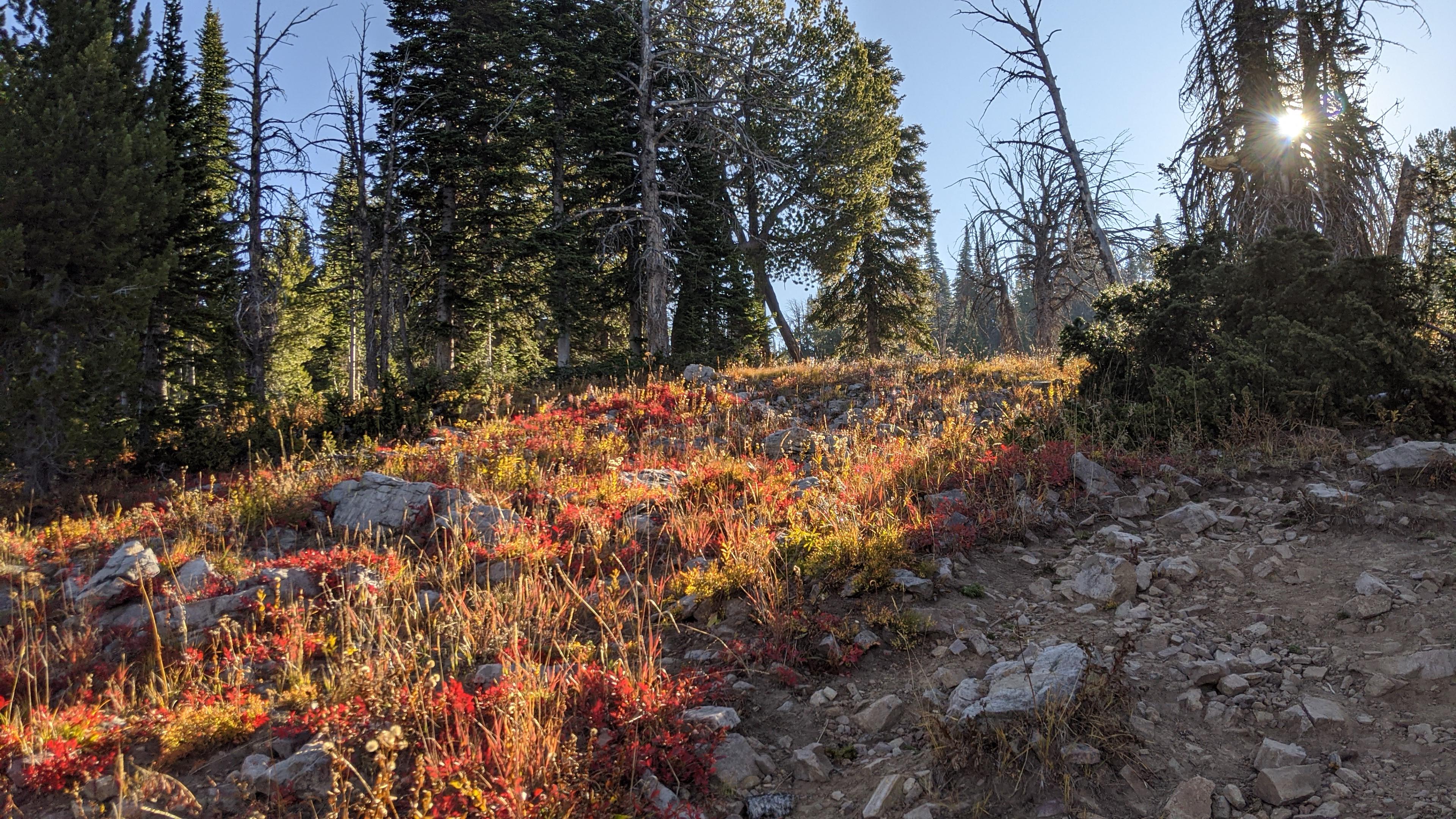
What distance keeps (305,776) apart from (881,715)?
110 inches

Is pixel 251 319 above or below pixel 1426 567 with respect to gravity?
above

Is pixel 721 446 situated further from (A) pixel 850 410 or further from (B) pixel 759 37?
(B) pixel 759 37

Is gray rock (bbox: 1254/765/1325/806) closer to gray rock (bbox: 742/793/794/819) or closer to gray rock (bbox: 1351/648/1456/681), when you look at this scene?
gray rock (bbox: 1351/648/1456/681)

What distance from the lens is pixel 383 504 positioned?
22.4ft

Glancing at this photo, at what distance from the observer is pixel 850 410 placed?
9656 millimetres

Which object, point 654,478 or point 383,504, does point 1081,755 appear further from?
point 383,504

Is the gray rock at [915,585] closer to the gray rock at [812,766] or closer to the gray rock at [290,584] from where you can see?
the gray rock at [812,766]

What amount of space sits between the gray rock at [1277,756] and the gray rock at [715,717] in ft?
7.54

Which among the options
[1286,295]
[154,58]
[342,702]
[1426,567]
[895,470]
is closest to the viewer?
[342,702]

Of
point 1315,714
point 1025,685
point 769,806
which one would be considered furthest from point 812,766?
point 1315,714

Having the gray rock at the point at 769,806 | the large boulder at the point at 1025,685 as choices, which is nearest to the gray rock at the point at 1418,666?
the large boulder at the point at 1025,685

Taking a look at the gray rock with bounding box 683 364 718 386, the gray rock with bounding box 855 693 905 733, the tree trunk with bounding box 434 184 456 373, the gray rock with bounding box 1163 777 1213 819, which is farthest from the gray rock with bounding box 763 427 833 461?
the tree trunk with bounding box 434 184 456 373

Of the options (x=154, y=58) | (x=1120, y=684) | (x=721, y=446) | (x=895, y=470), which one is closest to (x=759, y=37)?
(x=154, y=58)

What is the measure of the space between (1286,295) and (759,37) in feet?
53.9
